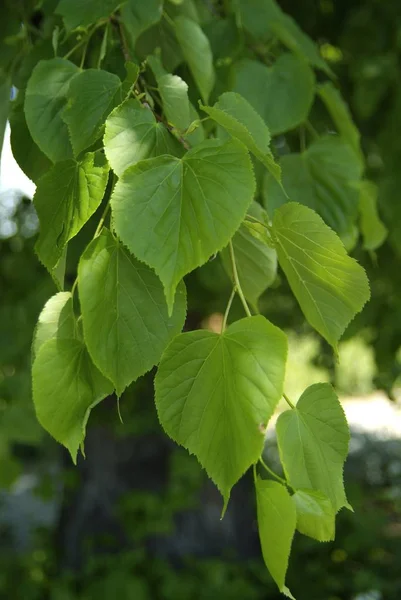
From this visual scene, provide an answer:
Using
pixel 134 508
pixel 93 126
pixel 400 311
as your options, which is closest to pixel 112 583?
pixel 134 508

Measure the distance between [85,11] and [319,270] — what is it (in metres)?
0.42

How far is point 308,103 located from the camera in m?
1.06

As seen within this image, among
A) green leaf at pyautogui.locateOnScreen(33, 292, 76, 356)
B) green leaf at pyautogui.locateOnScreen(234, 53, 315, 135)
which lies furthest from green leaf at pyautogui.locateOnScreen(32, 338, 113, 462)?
green leaf at pyautogui.locateOnScreen(234, 53, 315, 135)

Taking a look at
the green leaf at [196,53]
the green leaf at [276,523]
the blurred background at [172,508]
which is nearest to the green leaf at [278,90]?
the green leaf at [196,53]

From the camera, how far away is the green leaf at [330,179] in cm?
109

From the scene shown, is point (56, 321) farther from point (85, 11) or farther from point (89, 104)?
point (85, 11)

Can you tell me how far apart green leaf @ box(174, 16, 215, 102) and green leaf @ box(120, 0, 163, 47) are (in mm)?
47

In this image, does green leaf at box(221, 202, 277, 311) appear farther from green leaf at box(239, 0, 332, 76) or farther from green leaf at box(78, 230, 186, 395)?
green leaf at box(239, 0, 332, 76)

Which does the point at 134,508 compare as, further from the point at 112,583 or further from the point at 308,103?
the point at 308,103

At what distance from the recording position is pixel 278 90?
3.48 ft

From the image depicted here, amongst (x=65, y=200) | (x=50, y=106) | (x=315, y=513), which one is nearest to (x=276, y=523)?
(x=315, y=513)

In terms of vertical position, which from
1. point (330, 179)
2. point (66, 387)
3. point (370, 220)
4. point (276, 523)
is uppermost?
point (66, 387)

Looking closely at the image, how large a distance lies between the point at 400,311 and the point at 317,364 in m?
1.68

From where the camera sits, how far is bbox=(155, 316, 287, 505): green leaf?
0.57 meters
